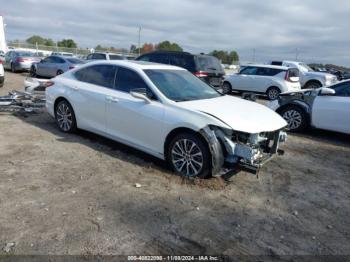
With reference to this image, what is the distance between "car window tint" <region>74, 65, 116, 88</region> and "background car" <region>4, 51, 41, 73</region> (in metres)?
16.9

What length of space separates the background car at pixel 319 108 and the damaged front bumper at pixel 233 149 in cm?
417

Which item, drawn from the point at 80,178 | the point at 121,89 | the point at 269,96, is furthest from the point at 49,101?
the point at 269,96

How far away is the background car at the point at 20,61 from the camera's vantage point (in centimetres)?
2222

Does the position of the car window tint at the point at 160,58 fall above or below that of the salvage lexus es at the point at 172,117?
above

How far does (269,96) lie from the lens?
17203mm

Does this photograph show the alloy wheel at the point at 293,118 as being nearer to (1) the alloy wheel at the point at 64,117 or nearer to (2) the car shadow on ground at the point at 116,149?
(2) the car shadow on ground at the point at 116,149

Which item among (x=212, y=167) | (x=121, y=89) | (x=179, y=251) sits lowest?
(x=179, y=251)

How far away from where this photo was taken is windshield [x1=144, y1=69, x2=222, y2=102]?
579cm

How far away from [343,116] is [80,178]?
6238 mm

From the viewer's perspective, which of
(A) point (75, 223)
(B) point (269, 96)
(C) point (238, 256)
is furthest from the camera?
(B) point (269, 96)

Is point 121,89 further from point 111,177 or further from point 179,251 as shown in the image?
point 179,251

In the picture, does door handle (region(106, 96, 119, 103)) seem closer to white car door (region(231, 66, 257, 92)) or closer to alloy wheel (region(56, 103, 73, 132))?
alloy wheel (region(56, 103, 73, 132))

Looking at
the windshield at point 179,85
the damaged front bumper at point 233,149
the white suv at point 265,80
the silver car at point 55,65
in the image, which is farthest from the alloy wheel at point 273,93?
the damaged front bumper at point 233,149

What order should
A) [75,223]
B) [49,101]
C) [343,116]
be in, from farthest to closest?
[343,116] < [49,101] < [75,223]
